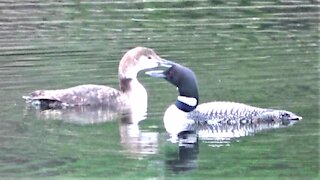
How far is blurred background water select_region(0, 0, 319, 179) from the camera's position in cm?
1469

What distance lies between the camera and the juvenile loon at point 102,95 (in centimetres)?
1831

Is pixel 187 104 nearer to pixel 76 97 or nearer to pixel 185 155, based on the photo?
pixel 76 97

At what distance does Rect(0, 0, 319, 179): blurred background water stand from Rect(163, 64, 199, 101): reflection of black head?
498mm

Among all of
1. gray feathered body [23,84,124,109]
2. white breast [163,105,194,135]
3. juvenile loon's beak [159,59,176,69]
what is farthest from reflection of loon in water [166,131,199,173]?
gray feathered body [23,84,124,109]

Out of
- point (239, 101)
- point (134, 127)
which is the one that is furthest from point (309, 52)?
point (134, 127)

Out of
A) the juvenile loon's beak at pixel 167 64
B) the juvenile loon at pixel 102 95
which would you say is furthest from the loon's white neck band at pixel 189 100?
the juvenile loon at pixel 102 95

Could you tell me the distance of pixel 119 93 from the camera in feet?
61.7

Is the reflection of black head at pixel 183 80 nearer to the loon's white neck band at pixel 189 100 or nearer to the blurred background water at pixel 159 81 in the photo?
the loon's white neck band at pixel 189 100

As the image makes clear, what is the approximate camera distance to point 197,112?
56.1 feet

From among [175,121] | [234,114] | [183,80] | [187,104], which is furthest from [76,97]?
[234,114]

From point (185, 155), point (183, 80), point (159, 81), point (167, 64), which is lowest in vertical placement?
point (185, 155)

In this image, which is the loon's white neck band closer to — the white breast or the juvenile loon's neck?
the juvenile loon's neck

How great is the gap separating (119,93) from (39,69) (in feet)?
6.41

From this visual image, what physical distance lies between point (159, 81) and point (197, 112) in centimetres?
256
